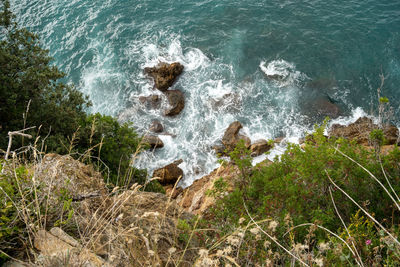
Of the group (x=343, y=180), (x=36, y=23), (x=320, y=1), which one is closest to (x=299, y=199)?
(x=343, y=180)

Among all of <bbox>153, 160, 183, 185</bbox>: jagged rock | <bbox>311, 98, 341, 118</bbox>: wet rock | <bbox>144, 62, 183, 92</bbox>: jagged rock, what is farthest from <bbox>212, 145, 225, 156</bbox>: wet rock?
<bbox>311, 98, 341, 118</bbox>: wet rock

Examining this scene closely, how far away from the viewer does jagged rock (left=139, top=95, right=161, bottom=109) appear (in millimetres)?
25406

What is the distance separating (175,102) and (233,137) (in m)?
5.92

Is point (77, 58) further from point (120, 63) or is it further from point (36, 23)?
point (36, 23)

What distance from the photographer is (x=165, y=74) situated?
26.3m

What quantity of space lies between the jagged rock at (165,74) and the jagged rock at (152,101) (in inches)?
41.7

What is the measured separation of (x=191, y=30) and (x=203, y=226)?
25754 mm

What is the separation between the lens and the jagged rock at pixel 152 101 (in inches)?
1000

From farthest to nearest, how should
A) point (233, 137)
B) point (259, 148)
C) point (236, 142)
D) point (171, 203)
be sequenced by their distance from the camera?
point (233, 137) → point (236, 142) → point (259, 148) → point (171, 203)

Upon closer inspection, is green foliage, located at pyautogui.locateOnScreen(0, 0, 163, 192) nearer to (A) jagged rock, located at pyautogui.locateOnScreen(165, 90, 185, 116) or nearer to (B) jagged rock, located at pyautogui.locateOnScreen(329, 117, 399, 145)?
(A) jagged rock, located at pyautogui.locateOnScreen(165, 90, 185, 116)

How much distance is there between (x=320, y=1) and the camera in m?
31.5

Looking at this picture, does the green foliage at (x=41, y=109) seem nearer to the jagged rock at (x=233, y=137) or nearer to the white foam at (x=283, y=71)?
the jagged rock at (x=233, y=137)

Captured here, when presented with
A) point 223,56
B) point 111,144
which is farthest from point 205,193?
point 223,56

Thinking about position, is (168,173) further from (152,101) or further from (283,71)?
(283,71)
